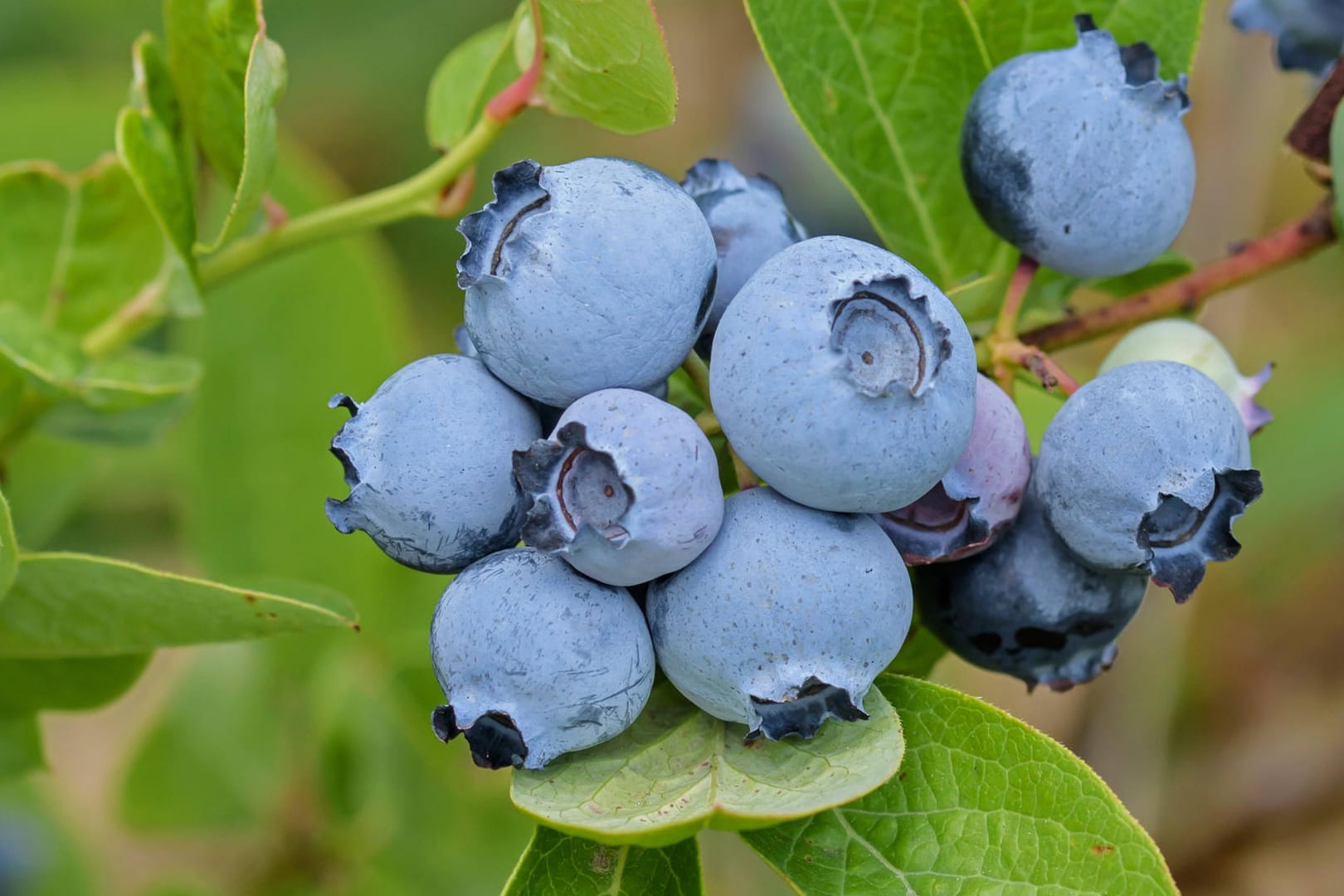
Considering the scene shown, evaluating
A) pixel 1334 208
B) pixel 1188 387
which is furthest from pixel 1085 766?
pixel 1334 208

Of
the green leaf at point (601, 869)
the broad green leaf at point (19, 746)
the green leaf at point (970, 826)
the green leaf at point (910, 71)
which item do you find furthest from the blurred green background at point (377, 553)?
the green leaf at point (910, 71)

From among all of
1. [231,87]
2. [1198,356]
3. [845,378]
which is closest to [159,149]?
[231,87]

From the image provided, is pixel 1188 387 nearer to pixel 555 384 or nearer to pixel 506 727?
pixel 555 384

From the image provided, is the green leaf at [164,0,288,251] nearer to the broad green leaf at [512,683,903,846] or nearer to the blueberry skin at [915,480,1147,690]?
the broad green leaf at [512,683,903,846]

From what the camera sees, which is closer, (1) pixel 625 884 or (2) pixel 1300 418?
(1) pixel 625 884

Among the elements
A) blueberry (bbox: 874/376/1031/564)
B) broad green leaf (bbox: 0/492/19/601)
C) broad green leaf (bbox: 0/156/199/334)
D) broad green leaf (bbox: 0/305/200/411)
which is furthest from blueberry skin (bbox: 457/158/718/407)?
broad green leaf (bbox: 0/156/199/334)

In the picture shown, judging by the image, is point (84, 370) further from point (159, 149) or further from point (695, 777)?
point (695, 777)
